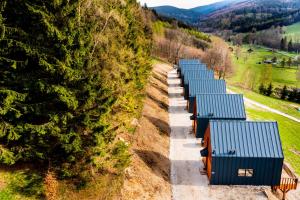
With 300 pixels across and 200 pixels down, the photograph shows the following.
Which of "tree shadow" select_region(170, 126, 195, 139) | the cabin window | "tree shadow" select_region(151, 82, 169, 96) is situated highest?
"tree shadow" select_region(151, 82, 169, 96)

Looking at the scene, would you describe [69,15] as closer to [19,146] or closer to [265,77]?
[19,146]

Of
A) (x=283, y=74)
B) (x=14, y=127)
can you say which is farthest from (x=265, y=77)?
(x=14, y=127)

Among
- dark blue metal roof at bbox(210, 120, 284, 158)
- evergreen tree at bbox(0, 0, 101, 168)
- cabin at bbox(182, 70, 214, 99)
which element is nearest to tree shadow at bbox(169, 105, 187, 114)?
cabin at bbox(182, 70, 214, 99)

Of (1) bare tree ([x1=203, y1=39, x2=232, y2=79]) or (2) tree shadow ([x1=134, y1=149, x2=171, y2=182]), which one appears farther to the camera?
(1) bare tree ([x1=203, y1=39, x2=232, y2=79])

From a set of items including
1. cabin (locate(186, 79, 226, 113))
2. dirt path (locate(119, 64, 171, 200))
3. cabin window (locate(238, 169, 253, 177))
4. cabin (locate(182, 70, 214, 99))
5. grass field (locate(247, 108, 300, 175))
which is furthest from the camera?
cabin (locate(182, 70, 214, 99))

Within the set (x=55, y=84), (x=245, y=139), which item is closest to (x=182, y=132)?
(x=245, y=139)

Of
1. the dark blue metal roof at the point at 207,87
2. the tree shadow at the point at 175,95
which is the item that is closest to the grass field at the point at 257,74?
the tree shadow at the point at 175,95

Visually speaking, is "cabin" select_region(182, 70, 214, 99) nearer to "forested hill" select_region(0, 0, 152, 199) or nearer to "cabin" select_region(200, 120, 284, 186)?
"cabin" select_region(200, 120, 284, 186)
